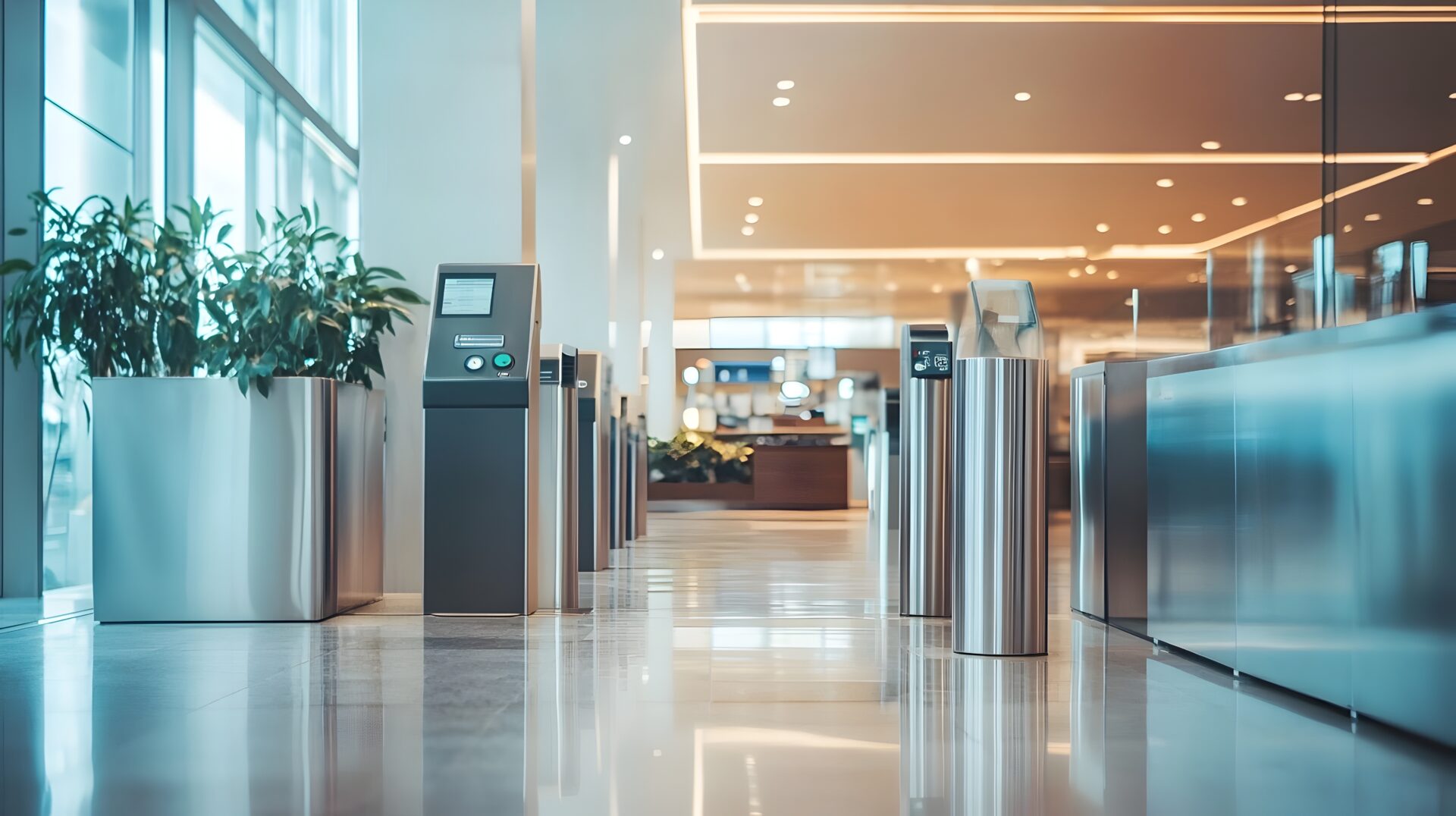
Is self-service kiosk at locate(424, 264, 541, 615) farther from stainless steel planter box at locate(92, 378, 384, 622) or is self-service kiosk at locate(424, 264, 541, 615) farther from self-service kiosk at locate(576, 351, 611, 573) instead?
self-service kiosk at locate(576, 351, 611, 573)

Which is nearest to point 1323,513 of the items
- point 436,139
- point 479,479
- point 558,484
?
point 479,479

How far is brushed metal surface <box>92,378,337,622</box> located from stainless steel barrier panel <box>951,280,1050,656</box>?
243 centimetres

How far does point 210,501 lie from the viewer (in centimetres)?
429

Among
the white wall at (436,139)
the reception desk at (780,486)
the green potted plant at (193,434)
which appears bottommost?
the reception desk at (780,486)

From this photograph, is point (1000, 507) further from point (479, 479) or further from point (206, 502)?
point (206, 502)

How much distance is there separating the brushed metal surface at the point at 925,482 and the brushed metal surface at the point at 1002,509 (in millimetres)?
1006

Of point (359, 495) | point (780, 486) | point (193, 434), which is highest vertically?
point (193, 434)

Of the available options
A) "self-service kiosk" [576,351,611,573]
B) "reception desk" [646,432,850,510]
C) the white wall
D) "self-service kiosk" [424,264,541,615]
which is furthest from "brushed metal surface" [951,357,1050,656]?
"reception desk" [646,432,850,510]

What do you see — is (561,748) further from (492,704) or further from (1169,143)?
(1169,143)

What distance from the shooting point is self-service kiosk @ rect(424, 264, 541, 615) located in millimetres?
4410

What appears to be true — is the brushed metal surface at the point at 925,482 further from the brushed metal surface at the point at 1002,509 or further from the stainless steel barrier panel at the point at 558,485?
the stainless steel barrier panel at the point at 558,485

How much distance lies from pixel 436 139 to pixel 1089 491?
11.0 ft

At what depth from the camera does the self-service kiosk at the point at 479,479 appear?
4410 mm

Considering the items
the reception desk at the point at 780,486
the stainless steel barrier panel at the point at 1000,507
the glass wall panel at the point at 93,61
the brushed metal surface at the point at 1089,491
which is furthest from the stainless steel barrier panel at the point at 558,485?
the reception desk at the point at 780,486
